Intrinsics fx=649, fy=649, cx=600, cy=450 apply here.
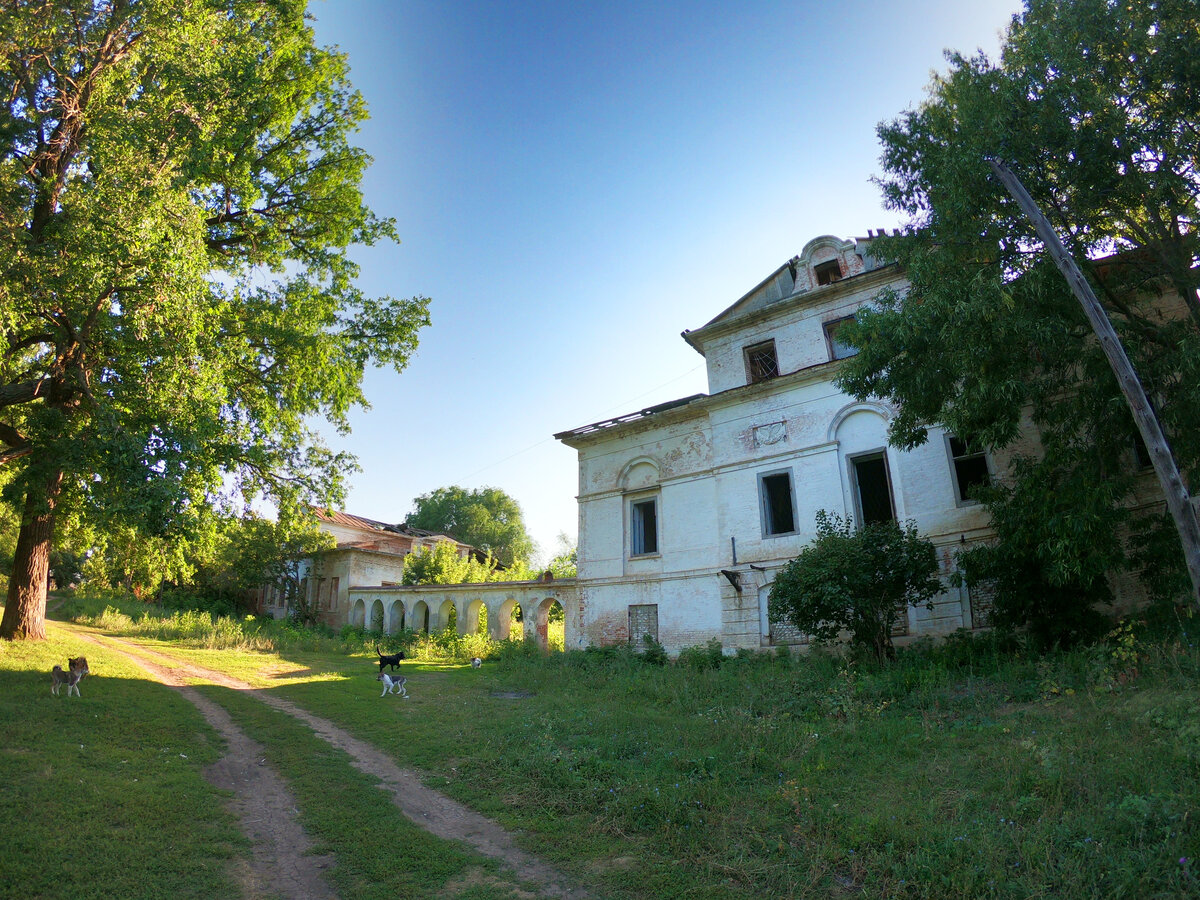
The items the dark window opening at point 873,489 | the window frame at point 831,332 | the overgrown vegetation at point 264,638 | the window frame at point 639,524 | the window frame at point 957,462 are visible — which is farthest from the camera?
the overgrown vegetation at point 264,638

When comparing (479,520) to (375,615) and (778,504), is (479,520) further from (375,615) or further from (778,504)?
(778,504)

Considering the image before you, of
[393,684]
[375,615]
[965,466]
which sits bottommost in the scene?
[393,684]

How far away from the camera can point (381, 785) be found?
25.5ft

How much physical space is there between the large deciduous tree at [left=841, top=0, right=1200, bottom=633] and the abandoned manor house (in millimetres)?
3833

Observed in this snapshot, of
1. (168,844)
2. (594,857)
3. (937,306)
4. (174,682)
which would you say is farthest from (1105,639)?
(174,682)

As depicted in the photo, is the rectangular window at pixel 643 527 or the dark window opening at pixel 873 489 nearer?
the dark window opening at pixel 873 489

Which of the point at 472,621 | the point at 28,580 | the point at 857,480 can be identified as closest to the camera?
the point at 28,580

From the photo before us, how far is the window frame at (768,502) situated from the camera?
60.5 ft

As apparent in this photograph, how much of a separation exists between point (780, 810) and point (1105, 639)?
26.3ft

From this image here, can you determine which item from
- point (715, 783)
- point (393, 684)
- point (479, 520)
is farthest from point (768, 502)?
point (479, 520)

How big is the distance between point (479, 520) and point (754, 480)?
5017cm

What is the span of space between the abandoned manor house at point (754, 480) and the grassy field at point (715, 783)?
4.96 metres

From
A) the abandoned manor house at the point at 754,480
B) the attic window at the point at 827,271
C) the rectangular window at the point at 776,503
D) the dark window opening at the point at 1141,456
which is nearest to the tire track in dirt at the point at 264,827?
the abandoned manor house at the point at 754,480

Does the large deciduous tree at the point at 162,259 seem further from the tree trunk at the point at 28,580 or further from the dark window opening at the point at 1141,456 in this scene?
the dark window opening at the point at 1141,456
